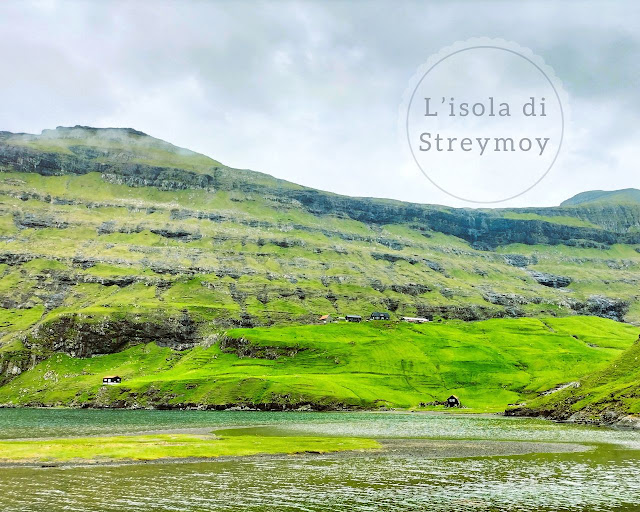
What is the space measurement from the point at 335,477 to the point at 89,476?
25.3 meters

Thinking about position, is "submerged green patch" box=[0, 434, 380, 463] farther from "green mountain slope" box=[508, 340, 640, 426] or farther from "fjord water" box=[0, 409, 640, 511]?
"green mountain slope" box=[508, 340, 640, 426]

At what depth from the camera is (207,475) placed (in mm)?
58344

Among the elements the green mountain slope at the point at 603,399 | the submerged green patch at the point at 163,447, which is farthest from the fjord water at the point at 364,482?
the green mountain slope at the point at 603,399

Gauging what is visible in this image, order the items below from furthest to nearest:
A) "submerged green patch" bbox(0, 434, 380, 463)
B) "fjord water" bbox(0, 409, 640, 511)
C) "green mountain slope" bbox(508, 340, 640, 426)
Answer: "green mountain slope" bbox(508, 340, 640, 426)
"submerged green patch" bbox(0, 434, 380, 463)
"fjord water" bbox(0, 409, 640, 511)

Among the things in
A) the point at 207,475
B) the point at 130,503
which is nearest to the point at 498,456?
the point at 207,475

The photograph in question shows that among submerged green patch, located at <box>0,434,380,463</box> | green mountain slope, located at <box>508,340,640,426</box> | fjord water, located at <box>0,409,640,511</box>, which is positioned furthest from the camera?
green mountain slope, located at <box>508,340,640,426</box>

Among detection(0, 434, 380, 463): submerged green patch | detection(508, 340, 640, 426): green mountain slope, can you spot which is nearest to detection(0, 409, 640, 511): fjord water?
detection(0, 434, 380, 463): submerged green patch

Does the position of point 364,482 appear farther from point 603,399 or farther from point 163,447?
point 603,399

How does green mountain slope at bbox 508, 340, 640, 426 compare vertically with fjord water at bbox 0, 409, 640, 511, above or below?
below

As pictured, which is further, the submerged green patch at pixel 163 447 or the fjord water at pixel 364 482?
the submerged green patch at pixel 163 447

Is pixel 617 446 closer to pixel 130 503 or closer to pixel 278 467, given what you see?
pixel 278 467

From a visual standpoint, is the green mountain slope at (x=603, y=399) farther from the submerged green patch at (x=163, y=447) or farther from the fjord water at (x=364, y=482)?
the submerged green patch at (x=163, y=447)

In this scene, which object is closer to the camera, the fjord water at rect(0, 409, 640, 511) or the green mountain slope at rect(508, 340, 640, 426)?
the fjord water at rect(0, 409, 640, 511)

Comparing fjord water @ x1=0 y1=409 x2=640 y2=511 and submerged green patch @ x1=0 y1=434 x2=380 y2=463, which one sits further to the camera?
submerged green patch @ x1=0 y1=434 x2=380 y2=463
